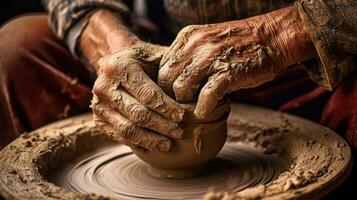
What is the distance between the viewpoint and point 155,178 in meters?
1.57

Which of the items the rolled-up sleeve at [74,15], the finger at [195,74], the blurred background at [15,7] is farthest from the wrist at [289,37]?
the blurred background at [15,7]

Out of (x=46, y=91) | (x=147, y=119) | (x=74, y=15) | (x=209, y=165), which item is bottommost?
(x=209, y=165)

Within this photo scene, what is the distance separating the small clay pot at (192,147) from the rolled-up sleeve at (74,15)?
80cm

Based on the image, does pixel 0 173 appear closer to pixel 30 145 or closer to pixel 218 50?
pixel 30 145

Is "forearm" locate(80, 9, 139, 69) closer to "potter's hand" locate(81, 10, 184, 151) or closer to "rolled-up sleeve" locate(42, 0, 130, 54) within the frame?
"rolled-up sleeve" locate(42, 0, 130, 54)

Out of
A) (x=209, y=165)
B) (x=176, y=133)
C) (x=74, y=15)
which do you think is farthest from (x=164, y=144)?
(x=74, y=15)

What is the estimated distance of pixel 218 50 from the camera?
4.61ft

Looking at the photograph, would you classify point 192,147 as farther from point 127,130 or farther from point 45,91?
point 45,91

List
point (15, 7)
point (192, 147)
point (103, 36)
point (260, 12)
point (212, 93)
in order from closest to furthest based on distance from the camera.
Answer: point (212, 93)
point (192, 147)
point (260, 12)
point (103, 36)
point (15, 7)

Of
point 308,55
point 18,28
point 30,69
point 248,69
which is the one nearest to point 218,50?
point 248,69

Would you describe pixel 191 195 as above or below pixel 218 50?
below

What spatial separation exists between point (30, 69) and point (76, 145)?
1.35 feet

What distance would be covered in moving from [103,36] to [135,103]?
671 millimetres

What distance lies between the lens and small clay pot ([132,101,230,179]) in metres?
1.42
